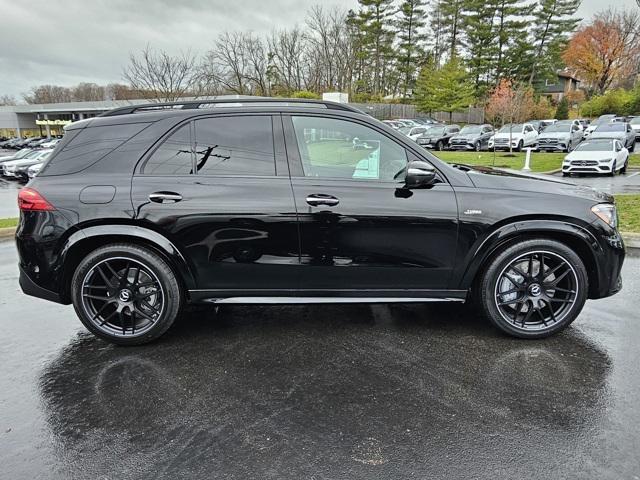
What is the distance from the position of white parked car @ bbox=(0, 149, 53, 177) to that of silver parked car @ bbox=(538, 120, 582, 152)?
84.5 ft

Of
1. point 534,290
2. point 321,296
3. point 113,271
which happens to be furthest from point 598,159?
point 113,271

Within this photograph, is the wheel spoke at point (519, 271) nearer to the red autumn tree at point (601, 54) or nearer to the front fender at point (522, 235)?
the front fender at point (522, 235)

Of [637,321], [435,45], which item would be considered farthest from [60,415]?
[435,45]

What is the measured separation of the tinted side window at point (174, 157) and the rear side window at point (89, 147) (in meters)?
0.26

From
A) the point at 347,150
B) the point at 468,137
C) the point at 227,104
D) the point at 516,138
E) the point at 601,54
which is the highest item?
the point at 601,54

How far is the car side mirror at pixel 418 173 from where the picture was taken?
320cm

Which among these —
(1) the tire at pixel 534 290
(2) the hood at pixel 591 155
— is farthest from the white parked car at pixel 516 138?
(1) the tire at pixel 534 290

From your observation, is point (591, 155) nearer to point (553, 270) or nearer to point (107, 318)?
point (553, 270)

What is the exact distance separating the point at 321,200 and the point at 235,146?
0.83 m

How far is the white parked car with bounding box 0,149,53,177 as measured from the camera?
22.4 meters

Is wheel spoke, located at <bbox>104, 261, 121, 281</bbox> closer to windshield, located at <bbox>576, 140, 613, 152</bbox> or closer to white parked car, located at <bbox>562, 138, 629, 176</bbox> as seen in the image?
white parked car, located at <bbox>562, 138, 629, 176</bbox>

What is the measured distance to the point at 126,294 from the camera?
3.50 m

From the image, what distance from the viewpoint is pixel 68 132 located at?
12.0ft

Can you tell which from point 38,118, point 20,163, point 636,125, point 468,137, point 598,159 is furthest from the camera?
point 38,118
